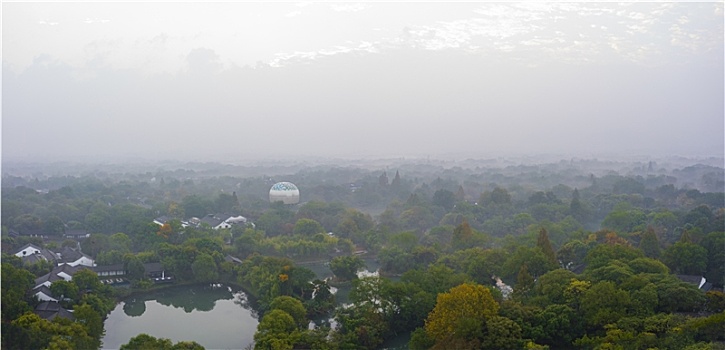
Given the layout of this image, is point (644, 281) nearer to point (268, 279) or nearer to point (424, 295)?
point (424, 295)

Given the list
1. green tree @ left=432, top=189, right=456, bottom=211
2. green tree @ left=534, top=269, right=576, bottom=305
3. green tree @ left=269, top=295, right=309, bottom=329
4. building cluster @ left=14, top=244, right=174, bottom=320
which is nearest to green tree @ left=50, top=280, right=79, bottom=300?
building cluster @ left=14, top=244, right=174, bottom=320

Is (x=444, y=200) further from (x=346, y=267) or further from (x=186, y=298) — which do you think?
(x=186, y=298)

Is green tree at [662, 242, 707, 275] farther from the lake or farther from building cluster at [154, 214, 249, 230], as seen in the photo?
building cluster at [154, 214, 249, 230]

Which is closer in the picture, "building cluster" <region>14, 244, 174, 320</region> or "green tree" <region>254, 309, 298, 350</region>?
"green tree" <region>254, 309, 298, 350</region>

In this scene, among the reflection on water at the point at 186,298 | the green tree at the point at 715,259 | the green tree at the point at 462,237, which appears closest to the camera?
the green tree at the point at 715,259

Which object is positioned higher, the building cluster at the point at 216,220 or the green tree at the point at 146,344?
the green tree at the point at 146,344

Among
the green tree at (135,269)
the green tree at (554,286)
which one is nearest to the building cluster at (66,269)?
the green tree at (135,269)

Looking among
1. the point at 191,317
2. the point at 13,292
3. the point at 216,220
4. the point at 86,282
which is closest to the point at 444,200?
the point at 216,220

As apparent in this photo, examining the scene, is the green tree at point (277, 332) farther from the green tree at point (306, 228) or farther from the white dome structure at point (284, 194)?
the white dome structure at point (284, 194)
